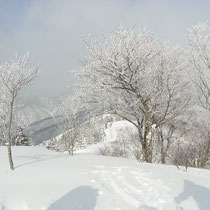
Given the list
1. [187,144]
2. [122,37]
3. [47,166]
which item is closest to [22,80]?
[47,166]

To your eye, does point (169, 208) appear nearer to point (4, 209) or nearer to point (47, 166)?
point (4, 209)

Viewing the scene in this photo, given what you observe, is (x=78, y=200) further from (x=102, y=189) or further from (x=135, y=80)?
(x=135, y=80)

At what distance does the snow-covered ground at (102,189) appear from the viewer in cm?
882

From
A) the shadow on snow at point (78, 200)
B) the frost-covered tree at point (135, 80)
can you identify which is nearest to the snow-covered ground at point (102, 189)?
the shadow on snow at point (78, 200)

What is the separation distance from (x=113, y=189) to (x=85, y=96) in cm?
1011

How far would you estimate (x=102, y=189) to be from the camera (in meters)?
9.48

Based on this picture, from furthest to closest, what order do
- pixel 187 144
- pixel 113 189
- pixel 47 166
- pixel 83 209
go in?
pixel 187 144 → pixel 47 166 → pixel 113 189 → pixel 83 209

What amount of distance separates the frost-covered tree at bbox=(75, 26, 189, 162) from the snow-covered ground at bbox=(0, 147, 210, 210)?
256 inches

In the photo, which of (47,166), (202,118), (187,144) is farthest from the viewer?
(187,144)

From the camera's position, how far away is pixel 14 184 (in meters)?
10.2

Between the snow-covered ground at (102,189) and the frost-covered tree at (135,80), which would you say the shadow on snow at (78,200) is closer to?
the snow-covered ground at (102,189)

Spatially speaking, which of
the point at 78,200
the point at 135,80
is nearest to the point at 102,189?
the point at 78,200

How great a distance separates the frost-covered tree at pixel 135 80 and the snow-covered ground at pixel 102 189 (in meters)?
6.51

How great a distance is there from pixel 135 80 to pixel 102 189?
9.16 m
